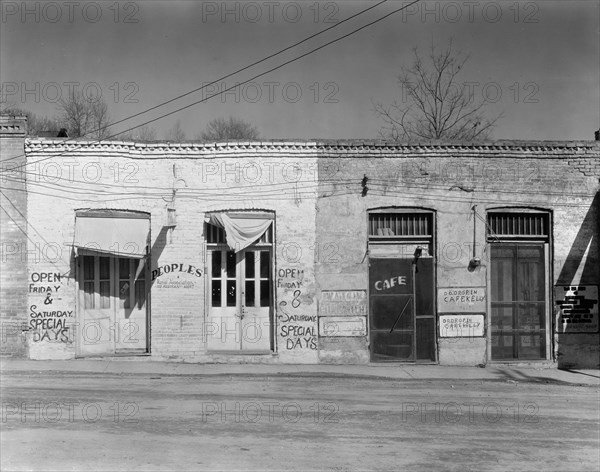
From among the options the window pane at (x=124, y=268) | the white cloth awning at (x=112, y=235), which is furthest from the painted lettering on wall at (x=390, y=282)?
the window pane at (x=124, y=268)

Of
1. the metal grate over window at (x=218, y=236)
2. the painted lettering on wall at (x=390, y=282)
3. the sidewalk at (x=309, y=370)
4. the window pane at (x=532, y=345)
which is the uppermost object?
the metal grate over window at (x=218, y=236)

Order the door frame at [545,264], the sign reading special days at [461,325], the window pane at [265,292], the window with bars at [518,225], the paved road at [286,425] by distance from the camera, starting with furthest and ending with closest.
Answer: the window with bars at [518,225] → the door frame at [545,264] → the sign reading special days at [461,325] → the window pane at [265,292] → the paved road at [286,425]

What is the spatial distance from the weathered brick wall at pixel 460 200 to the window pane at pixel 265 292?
1.14m

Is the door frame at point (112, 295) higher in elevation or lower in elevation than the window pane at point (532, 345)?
higher

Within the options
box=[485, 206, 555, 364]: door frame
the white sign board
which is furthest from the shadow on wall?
the white sign board

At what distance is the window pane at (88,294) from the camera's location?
15.8 meters

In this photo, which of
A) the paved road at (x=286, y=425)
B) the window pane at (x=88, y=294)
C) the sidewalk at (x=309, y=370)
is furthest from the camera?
the window pane at (x=88, y=294)

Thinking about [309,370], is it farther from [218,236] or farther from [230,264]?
[218,236]

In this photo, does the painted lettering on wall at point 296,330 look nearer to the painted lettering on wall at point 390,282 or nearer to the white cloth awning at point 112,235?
the painted lettering on wall at point 390,282

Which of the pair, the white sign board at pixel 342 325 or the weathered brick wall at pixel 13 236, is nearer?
the weathered brick wall at pixel 13 236

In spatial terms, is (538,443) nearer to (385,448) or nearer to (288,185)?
(385,448)

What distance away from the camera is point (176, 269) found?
1569cm

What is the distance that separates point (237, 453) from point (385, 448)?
1812 millimetres

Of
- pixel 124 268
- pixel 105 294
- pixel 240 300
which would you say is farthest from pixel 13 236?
pixel 240 300
